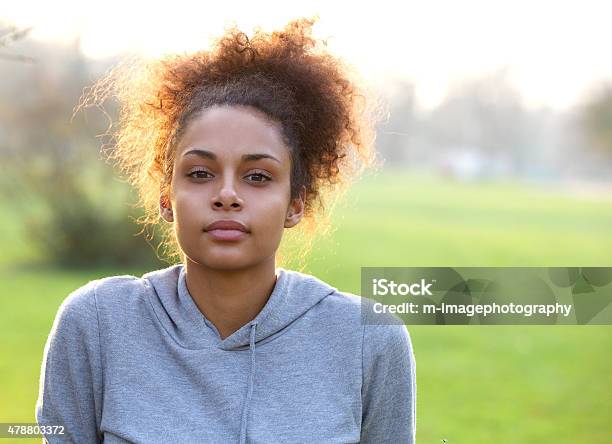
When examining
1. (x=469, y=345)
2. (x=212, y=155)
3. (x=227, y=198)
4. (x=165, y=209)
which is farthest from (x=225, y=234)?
(x=469, y=345)

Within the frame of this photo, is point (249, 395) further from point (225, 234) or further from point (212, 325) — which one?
point (225, 234)

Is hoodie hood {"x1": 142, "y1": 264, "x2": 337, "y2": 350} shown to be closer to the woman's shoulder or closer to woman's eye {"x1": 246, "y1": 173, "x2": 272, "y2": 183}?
the woman's shoulder

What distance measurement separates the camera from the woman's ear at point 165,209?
7.11 ft

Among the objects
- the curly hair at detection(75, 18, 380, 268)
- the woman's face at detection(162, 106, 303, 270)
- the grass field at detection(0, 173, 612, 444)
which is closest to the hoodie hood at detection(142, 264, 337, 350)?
the woman's face at detection(162, 106, 303, 270)

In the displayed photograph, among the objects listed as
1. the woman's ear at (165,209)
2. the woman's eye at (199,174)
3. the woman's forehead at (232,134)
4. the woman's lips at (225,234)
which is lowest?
the woman's lips at (225,234)

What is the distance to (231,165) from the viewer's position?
1994 millimetres

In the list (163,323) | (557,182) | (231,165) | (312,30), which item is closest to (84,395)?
(163,323)

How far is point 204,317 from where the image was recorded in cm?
209

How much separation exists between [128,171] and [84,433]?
765mm

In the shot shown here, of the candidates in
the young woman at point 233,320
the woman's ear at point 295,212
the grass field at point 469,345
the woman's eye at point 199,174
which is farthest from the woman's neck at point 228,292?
the grass field at point 469,345

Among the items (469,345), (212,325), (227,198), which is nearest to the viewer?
(227,198)

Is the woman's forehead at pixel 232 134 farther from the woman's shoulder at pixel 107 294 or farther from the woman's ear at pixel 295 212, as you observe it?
the woman's shoulder at pixel 107 294

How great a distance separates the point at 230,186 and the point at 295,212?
26 cm

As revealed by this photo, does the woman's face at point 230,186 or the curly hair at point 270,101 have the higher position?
the curly hair at point 270,101
